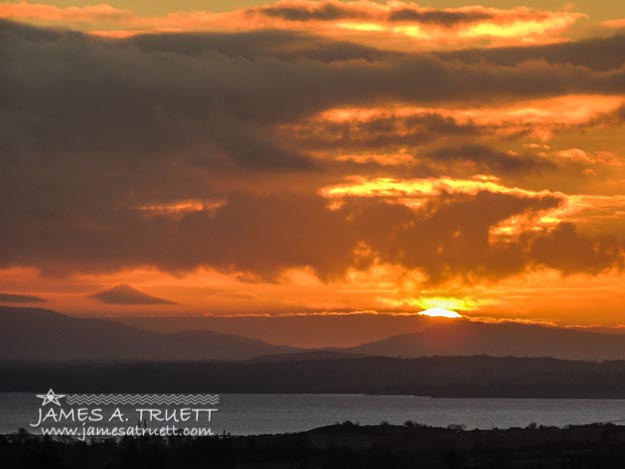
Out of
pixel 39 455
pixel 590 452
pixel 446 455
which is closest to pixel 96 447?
pixel 39 455

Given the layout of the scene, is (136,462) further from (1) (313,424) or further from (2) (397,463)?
(1) (313,424)

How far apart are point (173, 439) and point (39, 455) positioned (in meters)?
22.8

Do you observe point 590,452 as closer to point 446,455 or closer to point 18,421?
point 446,455

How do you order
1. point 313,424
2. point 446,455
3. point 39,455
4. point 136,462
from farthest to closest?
1. point 313,424
2. point 446,455
3. point 136,462
4. point 39,455

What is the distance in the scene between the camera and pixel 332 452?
307 ft

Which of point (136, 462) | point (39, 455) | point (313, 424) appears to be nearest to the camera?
point (39, 455)

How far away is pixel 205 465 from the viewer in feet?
282

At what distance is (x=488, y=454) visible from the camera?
10038cm

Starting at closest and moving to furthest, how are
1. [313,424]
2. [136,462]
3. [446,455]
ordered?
[136,462], [446,455], [313,424]

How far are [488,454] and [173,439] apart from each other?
24519 millimetres

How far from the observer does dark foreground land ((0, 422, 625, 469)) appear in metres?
85.9

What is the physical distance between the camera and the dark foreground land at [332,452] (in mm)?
85938

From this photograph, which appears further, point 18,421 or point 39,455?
point 18,421

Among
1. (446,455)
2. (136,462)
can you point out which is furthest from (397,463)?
(136,462)
